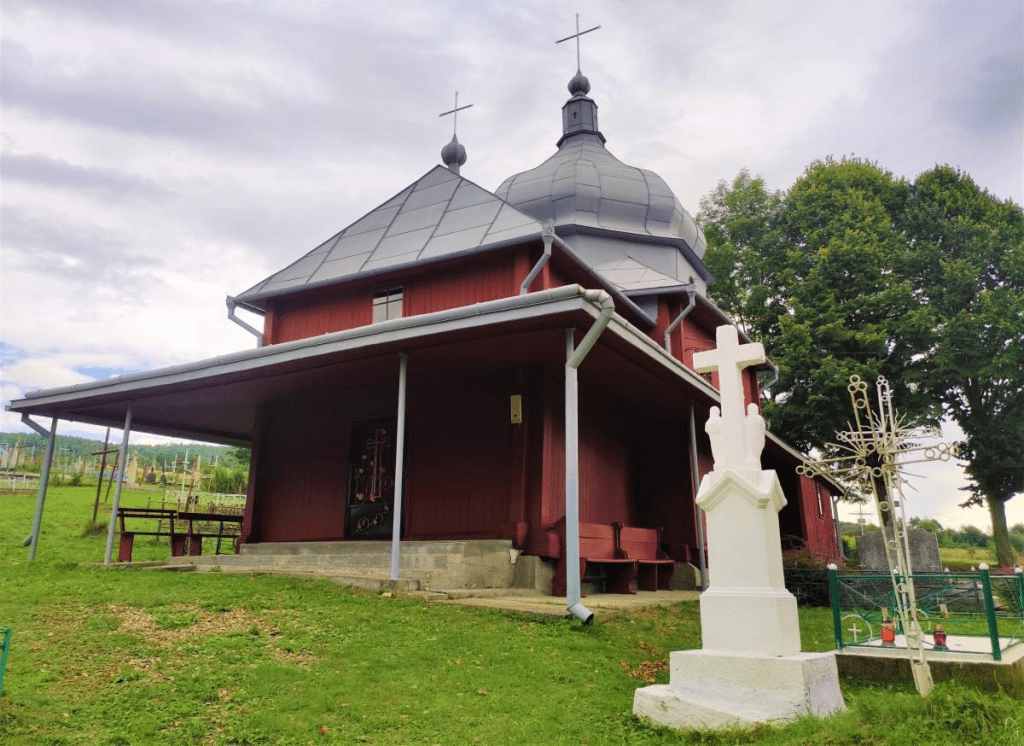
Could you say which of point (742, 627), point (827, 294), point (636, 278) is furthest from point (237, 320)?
point (827, 294)

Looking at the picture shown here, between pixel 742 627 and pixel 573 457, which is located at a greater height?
pixel 573 457

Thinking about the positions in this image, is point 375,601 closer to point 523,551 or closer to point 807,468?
point 523,551

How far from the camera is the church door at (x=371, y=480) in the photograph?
38.2 ft

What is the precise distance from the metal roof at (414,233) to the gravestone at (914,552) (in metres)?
9.79

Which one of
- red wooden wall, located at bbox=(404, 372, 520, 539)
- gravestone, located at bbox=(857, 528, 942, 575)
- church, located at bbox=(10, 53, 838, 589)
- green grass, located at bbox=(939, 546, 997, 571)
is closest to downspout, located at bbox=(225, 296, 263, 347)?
church, located at bbox=(10, 53, 838, 589)

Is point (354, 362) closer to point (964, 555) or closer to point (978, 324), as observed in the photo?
point (978, 324)

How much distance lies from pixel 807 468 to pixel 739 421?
0.84 m

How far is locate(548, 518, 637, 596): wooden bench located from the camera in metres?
10.3

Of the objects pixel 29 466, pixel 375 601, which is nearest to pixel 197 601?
pixel 375 601

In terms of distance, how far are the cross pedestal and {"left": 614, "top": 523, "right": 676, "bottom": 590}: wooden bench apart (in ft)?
18.5

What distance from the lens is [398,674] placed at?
5.56 metres

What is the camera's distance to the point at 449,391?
1139 centimetres

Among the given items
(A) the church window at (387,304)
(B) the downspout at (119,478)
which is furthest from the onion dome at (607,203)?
(B) the downspout at (119,478)

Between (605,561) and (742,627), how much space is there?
16.5 ft
